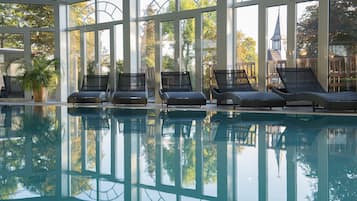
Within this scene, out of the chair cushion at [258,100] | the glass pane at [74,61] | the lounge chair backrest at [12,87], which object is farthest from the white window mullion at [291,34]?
the lounge chair backrest at [12,87]

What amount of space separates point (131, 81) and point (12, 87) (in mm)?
4832

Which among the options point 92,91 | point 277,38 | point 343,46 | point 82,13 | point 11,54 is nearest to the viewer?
point 343,46

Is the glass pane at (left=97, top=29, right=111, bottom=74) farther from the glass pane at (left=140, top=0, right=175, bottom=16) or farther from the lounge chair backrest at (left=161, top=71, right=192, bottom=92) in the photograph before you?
the lounge chair backrest at (left=161, top=71, right=192, bottom=92)

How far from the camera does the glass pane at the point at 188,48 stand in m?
11.8

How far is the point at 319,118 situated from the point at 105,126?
371 cm

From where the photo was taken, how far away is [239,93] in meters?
9.22

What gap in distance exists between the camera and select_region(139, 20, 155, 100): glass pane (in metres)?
12.8

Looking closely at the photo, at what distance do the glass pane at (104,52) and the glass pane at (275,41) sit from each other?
5.54 metres

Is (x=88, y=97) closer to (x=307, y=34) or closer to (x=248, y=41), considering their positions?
(x=248, y=41)

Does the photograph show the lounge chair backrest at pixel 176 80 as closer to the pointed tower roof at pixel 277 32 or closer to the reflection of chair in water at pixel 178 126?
the pointed tower roof at pixel 277 32

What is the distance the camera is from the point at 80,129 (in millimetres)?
6266

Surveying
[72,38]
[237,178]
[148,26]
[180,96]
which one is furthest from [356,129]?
[72,38]

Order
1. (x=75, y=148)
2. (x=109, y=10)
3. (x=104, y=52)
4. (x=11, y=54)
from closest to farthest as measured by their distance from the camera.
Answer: (x=75, y=148), (x=109, y=10), (x=104, y=52), (x=11, y=54)

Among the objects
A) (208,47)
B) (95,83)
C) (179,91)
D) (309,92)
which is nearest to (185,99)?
(179,91)
